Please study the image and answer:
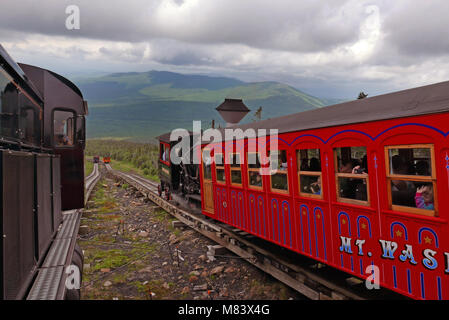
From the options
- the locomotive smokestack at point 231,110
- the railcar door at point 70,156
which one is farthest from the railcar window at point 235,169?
the locomotive smokestack at point 231,110

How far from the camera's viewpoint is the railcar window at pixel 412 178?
4188 millimetres

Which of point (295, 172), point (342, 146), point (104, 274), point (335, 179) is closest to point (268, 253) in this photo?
point (295, 172)

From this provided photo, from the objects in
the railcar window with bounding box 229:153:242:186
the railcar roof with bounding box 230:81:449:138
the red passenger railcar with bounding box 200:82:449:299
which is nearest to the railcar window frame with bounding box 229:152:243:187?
the railcar window with bounding box 229:153:242:186

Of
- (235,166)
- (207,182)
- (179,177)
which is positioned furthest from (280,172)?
(179,177)

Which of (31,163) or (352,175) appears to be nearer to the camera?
(31,163)

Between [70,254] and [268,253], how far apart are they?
4.09 metres

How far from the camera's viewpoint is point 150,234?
11.8 m

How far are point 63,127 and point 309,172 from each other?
21.4 feet

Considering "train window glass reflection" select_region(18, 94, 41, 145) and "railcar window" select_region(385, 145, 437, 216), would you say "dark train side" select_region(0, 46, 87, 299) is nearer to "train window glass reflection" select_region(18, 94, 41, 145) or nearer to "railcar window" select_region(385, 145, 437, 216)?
"train window glass reflection" select_region(18, 94, 41, 145)

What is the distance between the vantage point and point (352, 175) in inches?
204

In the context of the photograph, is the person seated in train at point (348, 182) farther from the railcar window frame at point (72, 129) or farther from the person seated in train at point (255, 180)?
the railcar window frame at point (72, 129)

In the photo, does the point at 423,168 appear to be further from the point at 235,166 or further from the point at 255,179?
the point at 235,166

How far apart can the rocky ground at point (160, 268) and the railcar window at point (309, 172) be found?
217 centimetres
